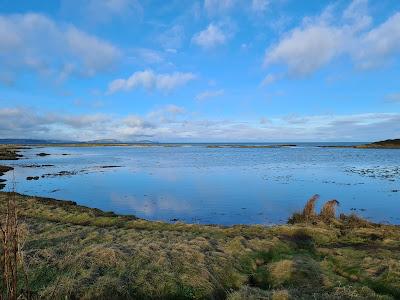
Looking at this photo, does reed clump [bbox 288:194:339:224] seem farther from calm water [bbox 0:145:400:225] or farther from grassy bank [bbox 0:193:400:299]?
grassy bank [bbox 0:193:400:299]

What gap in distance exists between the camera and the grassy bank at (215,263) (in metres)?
9.06

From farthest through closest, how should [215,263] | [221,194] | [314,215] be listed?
[221,194], [314,215], [215,263]

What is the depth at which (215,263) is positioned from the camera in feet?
36.7

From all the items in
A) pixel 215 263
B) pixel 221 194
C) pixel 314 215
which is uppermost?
pixel 215 263

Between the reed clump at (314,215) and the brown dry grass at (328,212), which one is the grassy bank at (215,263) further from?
the brown dry grass at (328,212)

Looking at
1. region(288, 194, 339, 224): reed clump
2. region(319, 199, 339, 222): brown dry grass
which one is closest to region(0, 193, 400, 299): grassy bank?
region(288, 194, 339, 224): reed clump

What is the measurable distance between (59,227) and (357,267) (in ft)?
41.9

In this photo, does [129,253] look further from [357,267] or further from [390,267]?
[390,267]

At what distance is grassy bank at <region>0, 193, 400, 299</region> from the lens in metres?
9.06

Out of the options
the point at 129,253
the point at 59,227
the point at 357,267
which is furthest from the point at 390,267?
the point at 59,227

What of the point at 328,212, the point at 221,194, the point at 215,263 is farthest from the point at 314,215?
the point at 221,194

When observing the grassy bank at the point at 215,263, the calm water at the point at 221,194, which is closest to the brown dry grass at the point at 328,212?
the grassy bank at the point at 215,263

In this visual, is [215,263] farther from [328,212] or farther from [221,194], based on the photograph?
[221,194]

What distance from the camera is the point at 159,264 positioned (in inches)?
421
